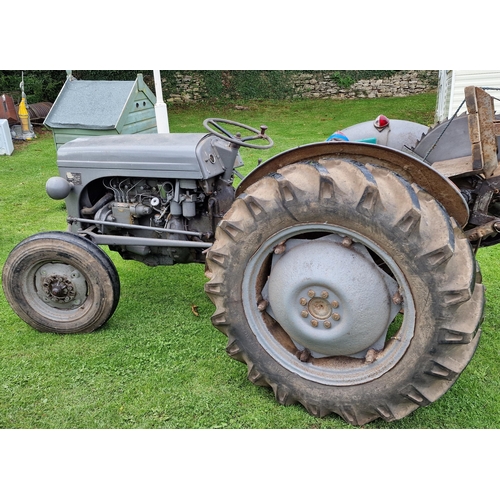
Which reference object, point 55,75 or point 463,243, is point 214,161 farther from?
point 55,75

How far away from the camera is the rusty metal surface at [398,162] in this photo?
2.22 m

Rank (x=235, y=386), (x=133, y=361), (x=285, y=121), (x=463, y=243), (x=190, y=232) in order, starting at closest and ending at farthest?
(x=463, y=243), (x=235, y=386), (x=133, y=361), (x=190, y=232), (x=285, y=121)

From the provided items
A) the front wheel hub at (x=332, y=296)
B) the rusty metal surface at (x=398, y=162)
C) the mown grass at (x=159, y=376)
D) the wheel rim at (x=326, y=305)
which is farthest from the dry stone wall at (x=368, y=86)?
the front wheel hub at (x=332, y=296)

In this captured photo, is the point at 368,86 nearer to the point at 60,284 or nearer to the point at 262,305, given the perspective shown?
the point at 60,284

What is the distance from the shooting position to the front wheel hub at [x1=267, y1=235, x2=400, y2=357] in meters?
2.26

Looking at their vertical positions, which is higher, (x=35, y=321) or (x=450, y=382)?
(x=450, y=382)

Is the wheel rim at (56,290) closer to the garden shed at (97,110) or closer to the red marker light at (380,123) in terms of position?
the red marker light at (380,123)

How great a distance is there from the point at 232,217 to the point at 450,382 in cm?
127

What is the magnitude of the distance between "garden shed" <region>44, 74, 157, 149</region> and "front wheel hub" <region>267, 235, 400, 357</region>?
180 inches

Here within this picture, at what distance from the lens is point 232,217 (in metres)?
2.35

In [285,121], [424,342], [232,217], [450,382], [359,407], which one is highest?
[232,217]

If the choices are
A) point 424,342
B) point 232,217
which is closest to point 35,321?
point 232,217

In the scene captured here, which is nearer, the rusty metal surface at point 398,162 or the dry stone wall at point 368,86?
the rusty metal surface at point 398,162

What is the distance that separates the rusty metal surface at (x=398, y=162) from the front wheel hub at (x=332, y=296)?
414 millimetres
